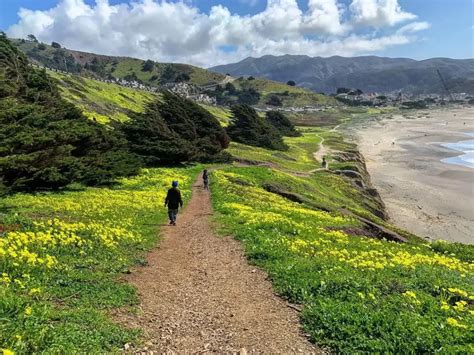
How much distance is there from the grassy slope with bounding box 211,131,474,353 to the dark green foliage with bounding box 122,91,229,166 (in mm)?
20054

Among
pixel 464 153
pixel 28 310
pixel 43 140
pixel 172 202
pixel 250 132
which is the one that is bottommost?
pixel 464 153

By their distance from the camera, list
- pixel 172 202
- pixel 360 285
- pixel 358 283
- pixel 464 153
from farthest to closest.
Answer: pixel 464 153 < pixel 172 202 < pixel 358 283 < pixel 360 285

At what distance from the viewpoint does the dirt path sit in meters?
9.98

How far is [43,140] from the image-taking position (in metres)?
25.4

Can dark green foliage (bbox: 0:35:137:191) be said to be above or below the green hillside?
above

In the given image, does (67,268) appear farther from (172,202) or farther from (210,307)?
(172,202)

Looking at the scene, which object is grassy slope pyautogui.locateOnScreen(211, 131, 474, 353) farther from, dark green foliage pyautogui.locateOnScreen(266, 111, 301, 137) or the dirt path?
dark green foliage pyautogui.locateOnScreen(266, 111, 301, 137)

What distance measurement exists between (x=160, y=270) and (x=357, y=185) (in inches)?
1773

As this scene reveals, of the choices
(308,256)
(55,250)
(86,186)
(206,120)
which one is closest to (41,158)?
(86,186)

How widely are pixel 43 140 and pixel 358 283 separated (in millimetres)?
19740

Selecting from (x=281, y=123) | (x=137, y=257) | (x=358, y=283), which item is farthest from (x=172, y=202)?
(x=281, y=123)

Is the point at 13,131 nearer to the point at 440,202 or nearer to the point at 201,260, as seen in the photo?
the point at 201,260

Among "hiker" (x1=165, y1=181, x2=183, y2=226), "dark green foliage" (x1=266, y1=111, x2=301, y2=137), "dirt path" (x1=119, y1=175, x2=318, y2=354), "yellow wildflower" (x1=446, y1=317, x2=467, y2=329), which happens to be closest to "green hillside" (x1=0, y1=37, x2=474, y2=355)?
"yellow wildflower" (x1=446, y1=317, x2=467, y2=329)

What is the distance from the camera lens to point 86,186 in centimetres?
3180
